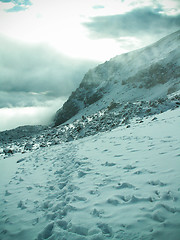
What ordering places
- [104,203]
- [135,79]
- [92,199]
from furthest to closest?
[135,79], [92,199], [104,203]

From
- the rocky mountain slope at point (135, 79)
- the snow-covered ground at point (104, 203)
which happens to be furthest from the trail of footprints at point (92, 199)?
the rocky mountain slope at point (135, 79)

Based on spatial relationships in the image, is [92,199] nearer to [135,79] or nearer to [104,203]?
[104,203]

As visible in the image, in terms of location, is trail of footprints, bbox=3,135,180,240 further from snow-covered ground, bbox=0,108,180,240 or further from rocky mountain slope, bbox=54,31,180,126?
rocky mountain slope, bbox=54,31,180,126

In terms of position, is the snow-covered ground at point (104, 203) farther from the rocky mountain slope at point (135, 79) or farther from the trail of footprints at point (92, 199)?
the rocky mountain slope at point (135, 79)

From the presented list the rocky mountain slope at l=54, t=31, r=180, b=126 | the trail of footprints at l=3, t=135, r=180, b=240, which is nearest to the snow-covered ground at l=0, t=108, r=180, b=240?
the trail of footprints at l=3, t=135, r=180, b=240

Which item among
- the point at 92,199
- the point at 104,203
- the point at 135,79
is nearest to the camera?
the point at 104,203

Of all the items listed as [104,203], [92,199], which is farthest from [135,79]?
[104,203]

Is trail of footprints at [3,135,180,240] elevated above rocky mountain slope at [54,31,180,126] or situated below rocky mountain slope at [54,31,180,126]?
below

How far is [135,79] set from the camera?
4791 cm

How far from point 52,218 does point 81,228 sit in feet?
3.19

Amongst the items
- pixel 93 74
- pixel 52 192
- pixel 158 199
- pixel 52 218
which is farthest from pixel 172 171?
pixel 93 74

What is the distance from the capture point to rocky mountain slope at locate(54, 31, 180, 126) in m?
39.9

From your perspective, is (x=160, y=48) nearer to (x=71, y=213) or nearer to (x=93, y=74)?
(x=93, y=74)

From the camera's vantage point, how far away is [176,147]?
5.31m
